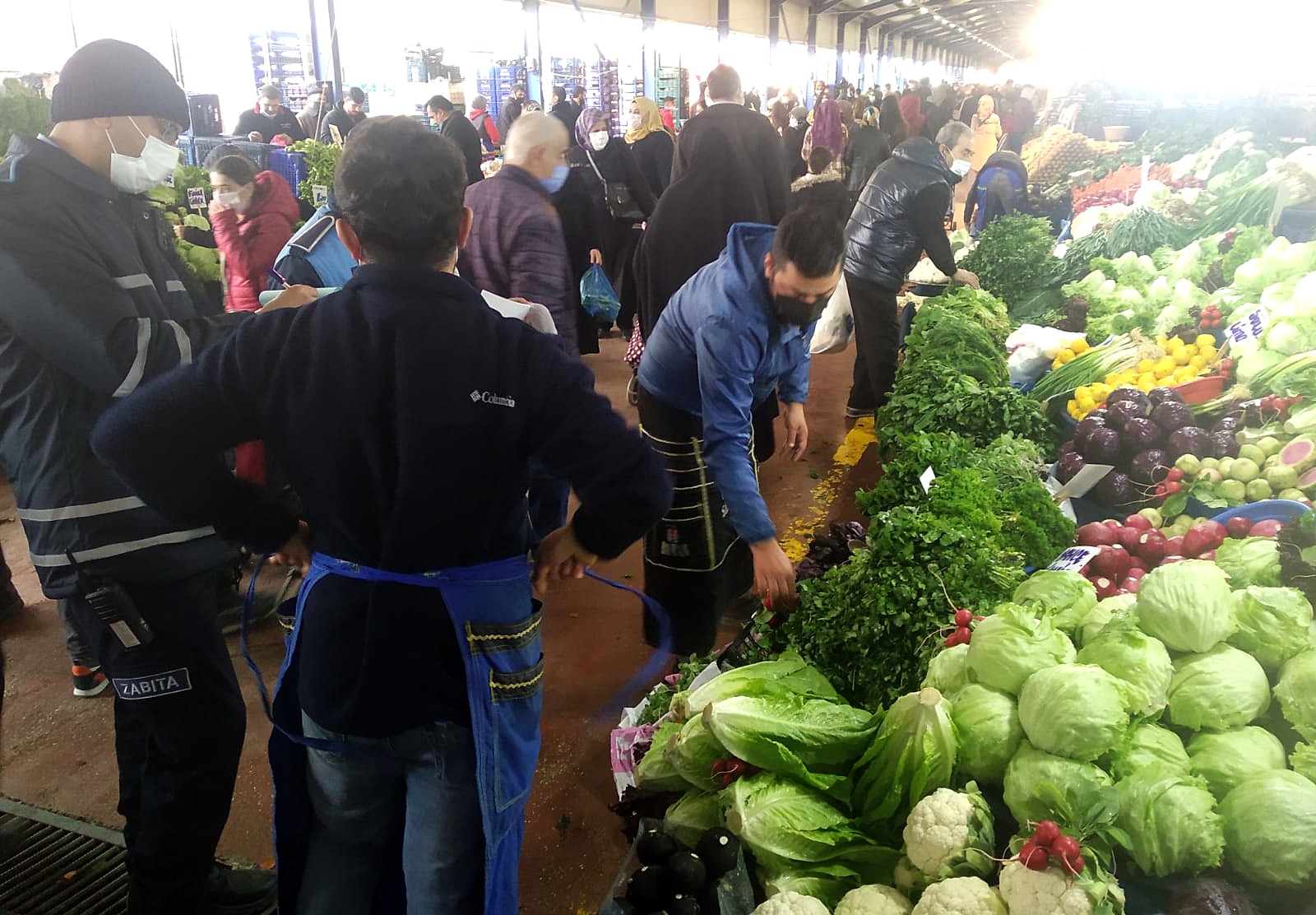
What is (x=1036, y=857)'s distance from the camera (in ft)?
4.33

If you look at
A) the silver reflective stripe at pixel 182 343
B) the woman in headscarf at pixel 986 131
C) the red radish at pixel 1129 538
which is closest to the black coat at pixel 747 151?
the red radish at pixel 1129 538

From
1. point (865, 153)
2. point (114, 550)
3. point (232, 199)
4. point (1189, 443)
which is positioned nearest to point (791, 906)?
point (114, 550)


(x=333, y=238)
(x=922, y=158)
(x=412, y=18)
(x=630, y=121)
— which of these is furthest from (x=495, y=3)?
(x=333, y=238)

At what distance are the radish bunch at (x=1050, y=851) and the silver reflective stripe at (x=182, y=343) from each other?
6.02 ft

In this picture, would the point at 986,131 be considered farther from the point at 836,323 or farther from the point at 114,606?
the point at 114,606

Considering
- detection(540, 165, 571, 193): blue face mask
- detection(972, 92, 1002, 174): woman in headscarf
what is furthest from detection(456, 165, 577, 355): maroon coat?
detection(972, 92, 1002, 174): woman in headscarf

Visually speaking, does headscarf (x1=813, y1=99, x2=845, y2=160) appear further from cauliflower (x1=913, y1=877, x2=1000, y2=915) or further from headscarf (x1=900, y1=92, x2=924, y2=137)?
cauliflower (x1=913, y1=877, x2=1000, y2=915)

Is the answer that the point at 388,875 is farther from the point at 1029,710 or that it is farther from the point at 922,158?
the point at 922,158

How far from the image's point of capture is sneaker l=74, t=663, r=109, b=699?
3.35 metres

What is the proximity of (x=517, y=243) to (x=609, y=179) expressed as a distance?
354cm

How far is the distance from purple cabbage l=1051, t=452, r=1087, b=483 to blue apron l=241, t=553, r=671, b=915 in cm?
243

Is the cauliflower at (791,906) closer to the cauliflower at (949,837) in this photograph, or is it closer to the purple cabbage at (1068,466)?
the cauliflower at (949,837)

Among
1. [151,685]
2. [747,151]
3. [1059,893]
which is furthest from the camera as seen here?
[747,151]

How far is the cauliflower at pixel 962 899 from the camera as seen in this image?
4.40 ft
